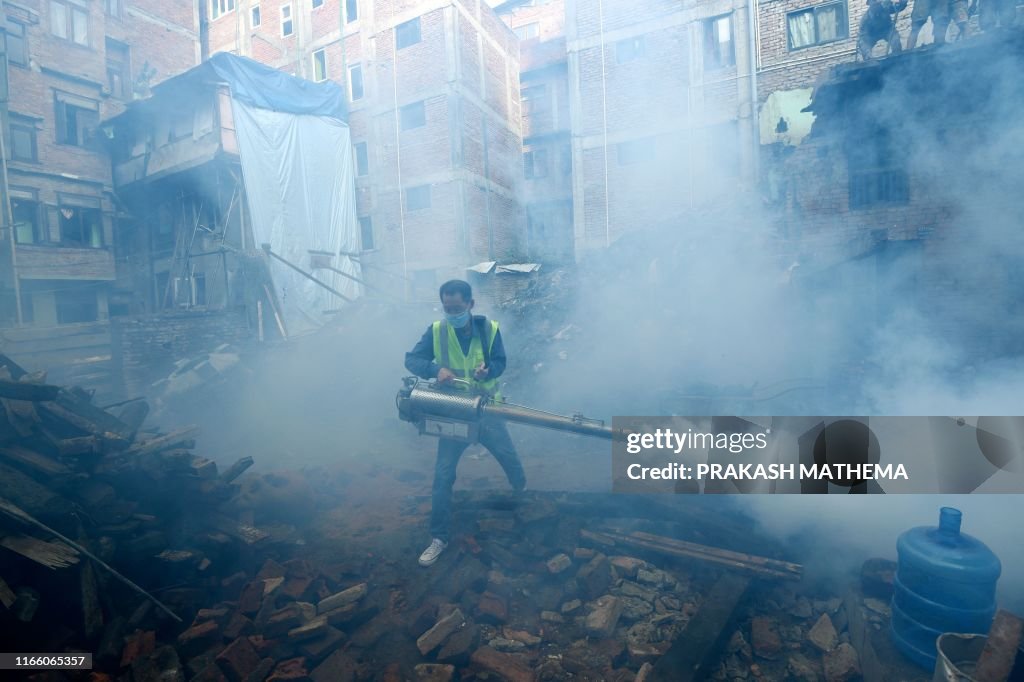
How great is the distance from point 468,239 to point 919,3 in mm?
12586

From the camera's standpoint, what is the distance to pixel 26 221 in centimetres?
1714

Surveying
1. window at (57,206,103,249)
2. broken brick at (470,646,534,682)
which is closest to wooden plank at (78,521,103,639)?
broken brick at (470,646,534,682)

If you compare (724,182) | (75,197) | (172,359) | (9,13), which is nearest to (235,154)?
(172,359)

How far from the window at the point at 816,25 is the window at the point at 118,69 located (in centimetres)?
2412

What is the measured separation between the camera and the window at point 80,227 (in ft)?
59.3

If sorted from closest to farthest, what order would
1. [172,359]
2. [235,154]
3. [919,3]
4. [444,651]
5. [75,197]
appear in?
[444,651] < [919,3] < [172,359] < [235,154] < [75,197]

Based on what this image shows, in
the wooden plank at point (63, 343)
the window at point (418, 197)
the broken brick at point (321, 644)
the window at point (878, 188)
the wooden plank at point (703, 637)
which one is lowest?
the broken brick at point (321, 644)

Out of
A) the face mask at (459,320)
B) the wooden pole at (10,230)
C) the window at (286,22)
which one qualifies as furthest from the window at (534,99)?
the face mask at (459,320)

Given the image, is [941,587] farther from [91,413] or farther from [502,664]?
[91,413]

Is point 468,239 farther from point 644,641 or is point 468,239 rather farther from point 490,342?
point 644,641

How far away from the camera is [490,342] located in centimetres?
399

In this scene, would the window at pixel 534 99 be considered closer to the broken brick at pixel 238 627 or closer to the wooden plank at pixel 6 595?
the broken brick at pixel 238 627

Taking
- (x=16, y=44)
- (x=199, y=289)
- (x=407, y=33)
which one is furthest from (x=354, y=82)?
(x=16, y=44)

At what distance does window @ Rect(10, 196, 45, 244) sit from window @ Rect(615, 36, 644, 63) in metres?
20.3
